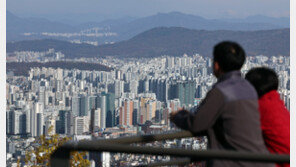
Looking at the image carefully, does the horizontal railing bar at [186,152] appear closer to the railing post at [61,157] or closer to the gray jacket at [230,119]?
the railing post at [61,157]

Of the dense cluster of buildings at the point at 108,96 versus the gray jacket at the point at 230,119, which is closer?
the gray jacket at the point at 230,119

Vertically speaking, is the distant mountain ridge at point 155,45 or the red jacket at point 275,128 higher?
the distant mountain ridge at point 155,45

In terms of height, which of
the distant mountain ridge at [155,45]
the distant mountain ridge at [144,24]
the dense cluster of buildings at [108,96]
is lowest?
the dense cluster of buildings at [108,96]

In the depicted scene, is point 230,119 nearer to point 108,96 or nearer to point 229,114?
point 229,114

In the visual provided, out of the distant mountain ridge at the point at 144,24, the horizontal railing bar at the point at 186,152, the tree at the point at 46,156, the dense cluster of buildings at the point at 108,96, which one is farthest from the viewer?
the distant mountain ridge at the point at 144,24

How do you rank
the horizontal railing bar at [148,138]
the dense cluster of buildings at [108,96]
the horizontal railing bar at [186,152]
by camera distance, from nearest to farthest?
the horizontal railing bar at [186,152], the horizontal railing bar at [148,138], the dense cluster of buildings at [108,96]

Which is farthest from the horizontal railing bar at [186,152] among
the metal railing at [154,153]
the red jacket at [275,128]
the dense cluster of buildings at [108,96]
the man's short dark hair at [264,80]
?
the dense cluster of buildings at [108,96]

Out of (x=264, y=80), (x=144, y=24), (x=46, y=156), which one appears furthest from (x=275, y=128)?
(x=144, y=24)
